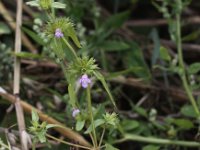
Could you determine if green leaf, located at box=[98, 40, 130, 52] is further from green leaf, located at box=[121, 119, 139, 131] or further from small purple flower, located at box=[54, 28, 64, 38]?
small purple flower, located at box=[54, 28, 64, 38]

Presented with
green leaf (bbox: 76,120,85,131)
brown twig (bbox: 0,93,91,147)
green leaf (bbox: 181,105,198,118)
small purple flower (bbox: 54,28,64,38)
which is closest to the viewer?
small purple flower (bbox: 54,28,64,38)

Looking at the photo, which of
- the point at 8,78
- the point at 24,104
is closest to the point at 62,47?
the point at 24,104

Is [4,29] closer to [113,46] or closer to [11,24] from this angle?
[11,24]

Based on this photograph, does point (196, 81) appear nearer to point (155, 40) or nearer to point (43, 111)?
point (155, 40)

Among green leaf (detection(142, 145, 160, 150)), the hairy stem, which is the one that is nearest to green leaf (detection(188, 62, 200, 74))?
green leaf (detection(142, 145, 160, 150))

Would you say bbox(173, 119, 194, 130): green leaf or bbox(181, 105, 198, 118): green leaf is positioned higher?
bbox(181, 105, 198, 118): green leaf

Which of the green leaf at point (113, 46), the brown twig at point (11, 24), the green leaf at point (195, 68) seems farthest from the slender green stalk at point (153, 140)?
the brown twig at point (11, 24)

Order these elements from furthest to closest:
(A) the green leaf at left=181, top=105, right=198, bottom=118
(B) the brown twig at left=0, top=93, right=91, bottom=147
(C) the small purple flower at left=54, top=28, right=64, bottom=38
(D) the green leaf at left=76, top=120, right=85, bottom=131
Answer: (A) the green leaf at left=181, top=105, right=198, bottom=118 → (B) the brown twig at left=0, top=93, right=91, bottom=147 → (D) the green leaf at left=76, top=120, right=85, bottom=131 → (C) the small purple flower at left=54, top=28, right=64, bottom=38
